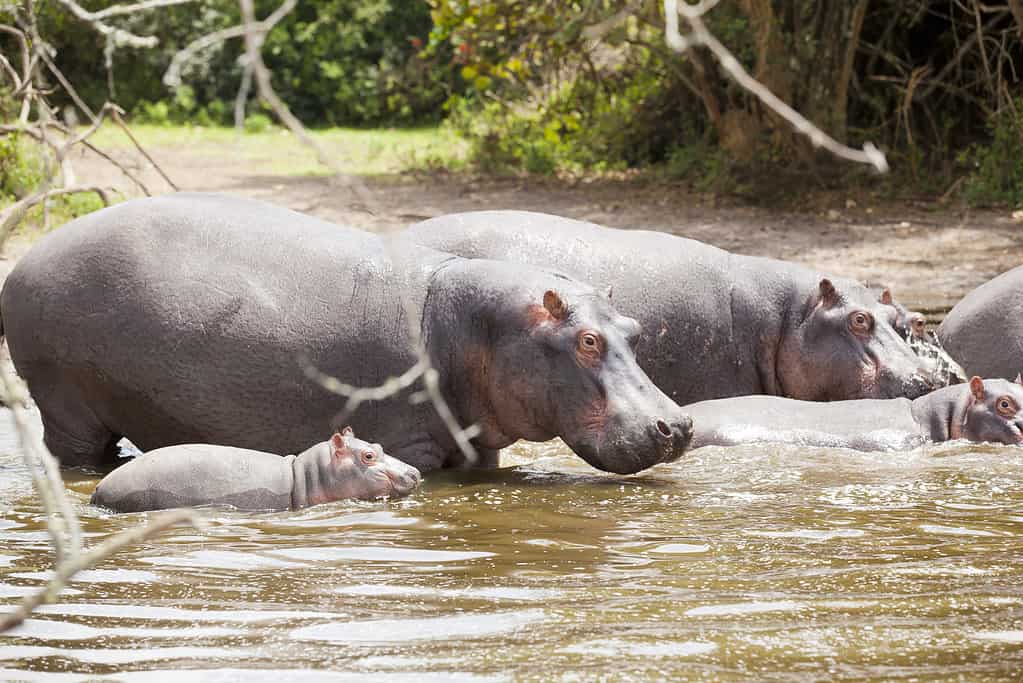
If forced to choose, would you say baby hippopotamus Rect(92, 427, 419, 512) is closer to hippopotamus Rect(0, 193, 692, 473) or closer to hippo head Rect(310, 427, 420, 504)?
hippo head Rect(310, 427, 420, 504)

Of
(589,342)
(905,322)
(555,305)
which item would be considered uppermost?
(555,305)

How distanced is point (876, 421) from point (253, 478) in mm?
2504

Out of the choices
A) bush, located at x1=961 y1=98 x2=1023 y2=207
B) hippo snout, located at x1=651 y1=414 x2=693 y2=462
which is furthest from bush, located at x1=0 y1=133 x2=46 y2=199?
hippo snout, located at x1=651 y1=414 x2=693 y2=462

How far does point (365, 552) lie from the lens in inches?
184

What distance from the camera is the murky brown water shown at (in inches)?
139

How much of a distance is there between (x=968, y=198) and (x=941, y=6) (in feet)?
7.91

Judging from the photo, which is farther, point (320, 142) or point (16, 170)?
point (320, 142)

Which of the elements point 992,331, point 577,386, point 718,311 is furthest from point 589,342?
point 992,331

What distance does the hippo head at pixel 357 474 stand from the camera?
5.41 metres

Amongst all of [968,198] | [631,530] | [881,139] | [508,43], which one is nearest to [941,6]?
[881,139]

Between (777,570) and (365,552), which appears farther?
(365,552)

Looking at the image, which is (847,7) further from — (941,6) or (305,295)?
(305,295)

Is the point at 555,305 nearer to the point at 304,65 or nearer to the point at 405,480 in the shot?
the point at 405,480

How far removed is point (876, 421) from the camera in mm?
6223
